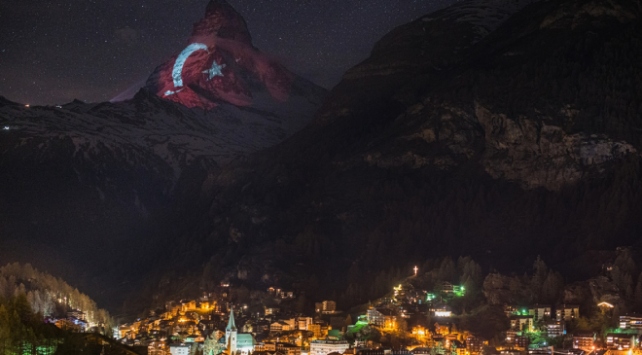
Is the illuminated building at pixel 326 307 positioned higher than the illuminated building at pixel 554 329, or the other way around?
the illuminated building at pixel 326 307

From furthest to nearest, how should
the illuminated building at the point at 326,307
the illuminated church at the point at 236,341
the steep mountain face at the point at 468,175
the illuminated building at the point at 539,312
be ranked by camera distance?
the steep mountain face at the point at 468,175 < the illuminated building at the point at 326,307 < the illuminated church at the point at 236,341 < the illuminated building at the point at 539,312

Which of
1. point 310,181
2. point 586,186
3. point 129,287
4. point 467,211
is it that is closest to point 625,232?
point 586,186

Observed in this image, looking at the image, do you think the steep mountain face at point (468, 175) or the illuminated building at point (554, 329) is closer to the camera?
the illuminated building at point (554, 329)

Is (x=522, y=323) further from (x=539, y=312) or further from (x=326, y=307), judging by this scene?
(x=326, y=307)

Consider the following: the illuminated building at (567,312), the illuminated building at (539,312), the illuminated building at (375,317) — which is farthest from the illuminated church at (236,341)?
the illuminated building at (567,312)

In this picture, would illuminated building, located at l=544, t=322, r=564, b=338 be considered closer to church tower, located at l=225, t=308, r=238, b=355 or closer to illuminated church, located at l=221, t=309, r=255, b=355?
illuminated church, located at l=221, t=309, r=255, b=355

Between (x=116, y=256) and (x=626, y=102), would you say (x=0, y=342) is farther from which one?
(x=116, y=256)

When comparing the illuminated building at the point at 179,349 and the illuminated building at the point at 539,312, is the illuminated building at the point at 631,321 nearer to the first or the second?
the illuminated building at the point at 539,312

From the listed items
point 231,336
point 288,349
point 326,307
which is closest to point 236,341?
point 231,336
